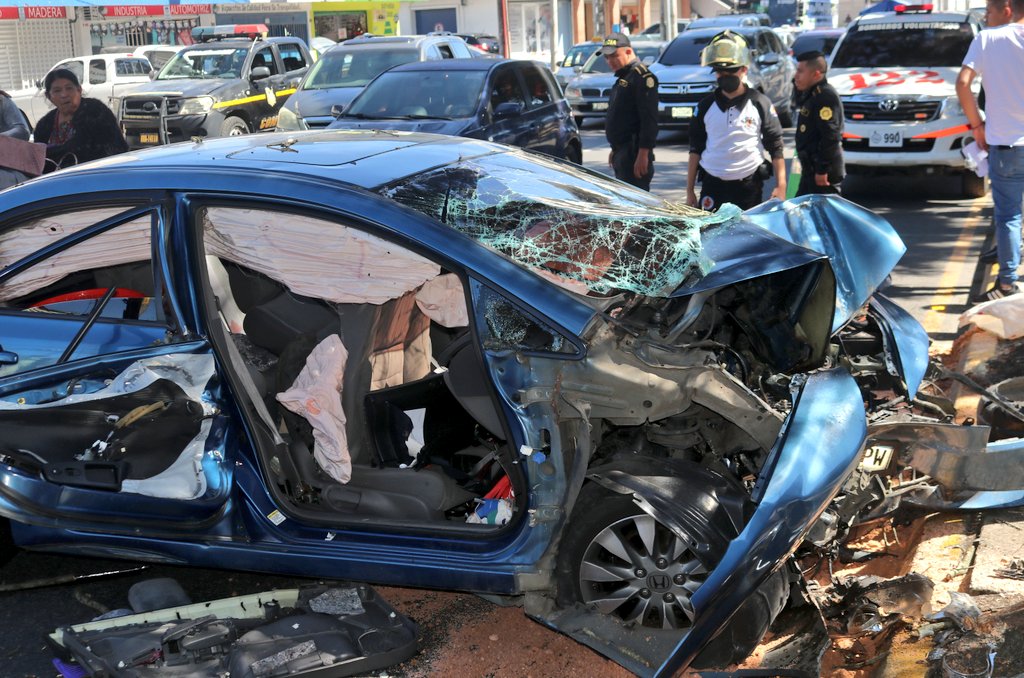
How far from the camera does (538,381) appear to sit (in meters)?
3.34

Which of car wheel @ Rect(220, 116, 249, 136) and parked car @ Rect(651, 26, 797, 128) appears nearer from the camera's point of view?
car wheel @ Rect(220, 116, 249, 136)

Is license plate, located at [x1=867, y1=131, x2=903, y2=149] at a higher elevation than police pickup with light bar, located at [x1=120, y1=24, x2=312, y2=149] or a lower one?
lower

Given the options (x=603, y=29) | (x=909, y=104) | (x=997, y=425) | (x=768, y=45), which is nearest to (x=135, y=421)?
(x=997, y=425)

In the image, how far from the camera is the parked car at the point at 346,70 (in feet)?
44.5

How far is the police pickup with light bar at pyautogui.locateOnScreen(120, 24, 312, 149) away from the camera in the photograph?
16516 mm

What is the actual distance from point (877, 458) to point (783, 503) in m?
0.90

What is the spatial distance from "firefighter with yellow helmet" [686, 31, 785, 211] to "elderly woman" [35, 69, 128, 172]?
4.36 m

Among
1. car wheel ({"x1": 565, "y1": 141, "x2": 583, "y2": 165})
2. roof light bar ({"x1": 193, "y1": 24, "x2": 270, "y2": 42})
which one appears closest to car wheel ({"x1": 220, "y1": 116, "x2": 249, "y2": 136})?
roof light bar ({"x1": 193, "y1": 24, "x2": 270, "y2": 42})

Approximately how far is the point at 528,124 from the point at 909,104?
4118 mm

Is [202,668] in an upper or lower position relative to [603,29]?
lower

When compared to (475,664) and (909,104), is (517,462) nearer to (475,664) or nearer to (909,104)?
(475,664)

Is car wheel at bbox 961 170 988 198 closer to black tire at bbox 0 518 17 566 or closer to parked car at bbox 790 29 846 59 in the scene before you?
black tire at bbox 0 518 17 566

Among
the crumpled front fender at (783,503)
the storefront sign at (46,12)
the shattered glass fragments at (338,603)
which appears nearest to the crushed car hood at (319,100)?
the shattered glass fragments at (338,603)

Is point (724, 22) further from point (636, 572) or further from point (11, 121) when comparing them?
point (636, 572)
